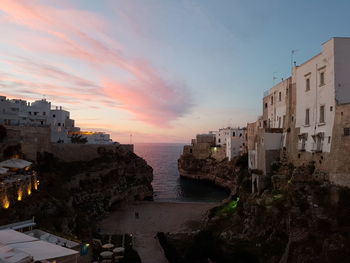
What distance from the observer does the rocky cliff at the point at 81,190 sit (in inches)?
1080

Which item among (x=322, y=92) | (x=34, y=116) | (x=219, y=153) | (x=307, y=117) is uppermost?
(x=322, y=92)

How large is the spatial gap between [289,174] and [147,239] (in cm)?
1730

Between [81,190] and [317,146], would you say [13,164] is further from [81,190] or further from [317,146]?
[317,146]

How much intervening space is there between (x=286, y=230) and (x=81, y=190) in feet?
97.3

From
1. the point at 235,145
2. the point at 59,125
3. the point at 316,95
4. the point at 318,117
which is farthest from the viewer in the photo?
the point at 235,145

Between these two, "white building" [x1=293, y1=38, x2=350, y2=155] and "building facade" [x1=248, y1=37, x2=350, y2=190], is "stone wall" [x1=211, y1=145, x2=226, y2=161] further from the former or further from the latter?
"white building" [x1=293, y1=38, x2=350, y2=155]

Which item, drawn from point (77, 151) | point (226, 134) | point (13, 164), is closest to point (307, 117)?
point (13, 164)

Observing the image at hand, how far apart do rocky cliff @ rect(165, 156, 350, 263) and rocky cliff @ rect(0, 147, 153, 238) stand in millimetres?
10860

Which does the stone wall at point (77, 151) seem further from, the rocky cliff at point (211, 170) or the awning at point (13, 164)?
the rocky cliff at point (211, 170)

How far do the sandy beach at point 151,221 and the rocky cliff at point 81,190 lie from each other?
8.90 feet

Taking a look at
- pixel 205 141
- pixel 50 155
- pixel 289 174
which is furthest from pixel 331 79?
pixel 205 141

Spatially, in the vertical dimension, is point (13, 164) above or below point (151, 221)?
above

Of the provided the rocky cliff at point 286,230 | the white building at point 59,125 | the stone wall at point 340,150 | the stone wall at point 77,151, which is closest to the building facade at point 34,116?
the white building at point 59,125

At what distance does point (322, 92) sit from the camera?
27.5 metres
